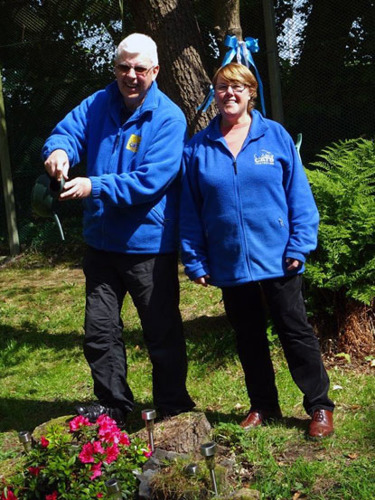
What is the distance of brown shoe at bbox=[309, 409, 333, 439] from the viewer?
3.74 meters

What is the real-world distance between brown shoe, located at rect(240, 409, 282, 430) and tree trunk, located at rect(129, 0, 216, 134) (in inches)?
112

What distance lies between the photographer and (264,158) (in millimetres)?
3598

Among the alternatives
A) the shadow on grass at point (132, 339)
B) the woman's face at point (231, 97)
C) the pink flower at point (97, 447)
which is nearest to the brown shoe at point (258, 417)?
the pink flower at point (97, 447)

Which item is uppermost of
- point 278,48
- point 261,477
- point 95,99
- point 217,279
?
point 278,48

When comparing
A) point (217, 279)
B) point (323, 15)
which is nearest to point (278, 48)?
point (323, 15)

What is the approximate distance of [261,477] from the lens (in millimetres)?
3381

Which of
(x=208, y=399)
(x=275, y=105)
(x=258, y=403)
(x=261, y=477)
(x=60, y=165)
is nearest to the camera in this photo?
(x=261, y=477)

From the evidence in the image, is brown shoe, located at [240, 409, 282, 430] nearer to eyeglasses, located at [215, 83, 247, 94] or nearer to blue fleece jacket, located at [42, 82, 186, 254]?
blue fleece jacket, located at [42, 82, 186, 254]

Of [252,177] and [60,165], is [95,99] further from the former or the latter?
[252,177]

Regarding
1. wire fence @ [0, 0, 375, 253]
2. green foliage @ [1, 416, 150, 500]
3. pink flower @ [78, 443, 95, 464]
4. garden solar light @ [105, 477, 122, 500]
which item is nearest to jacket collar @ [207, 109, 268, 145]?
green foliage @ [1, 416, 150, 500]

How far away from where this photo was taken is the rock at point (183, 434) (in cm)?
343

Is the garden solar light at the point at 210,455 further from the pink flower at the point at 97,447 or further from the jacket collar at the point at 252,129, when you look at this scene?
the jacket collar at the point at 252,129

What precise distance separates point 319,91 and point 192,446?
16.7ft

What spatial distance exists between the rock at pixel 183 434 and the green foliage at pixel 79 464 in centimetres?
19
